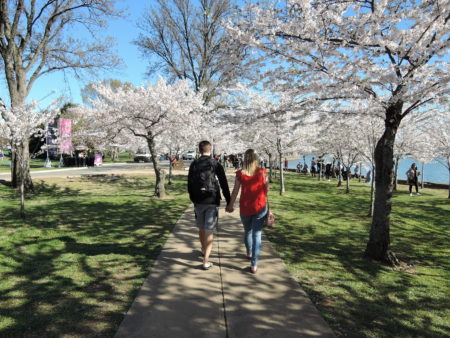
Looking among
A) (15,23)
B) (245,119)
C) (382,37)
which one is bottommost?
(245,119)

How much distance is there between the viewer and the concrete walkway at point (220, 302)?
2793mm

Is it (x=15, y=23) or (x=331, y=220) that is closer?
(x=331, y=220)

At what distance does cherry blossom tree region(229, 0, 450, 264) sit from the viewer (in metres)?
4.00

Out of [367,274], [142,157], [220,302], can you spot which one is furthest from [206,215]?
[142,157]

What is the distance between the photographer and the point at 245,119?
6422 mm

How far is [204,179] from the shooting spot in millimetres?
4152

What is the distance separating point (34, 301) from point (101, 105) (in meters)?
9.04

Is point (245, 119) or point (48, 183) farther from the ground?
point (245, 119)

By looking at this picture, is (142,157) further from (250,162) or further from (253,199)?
(253,199)

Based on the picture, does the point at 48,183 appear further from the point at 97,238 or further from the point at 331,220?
the point at 331,220

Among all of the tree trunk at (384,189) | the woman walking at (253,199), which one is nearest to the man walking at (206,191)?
the woman walking at (253,199)

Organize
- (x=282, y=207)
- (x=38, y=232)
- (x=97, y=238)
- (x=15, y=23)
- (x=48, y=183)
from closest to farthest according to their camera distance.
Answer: (x=97, y=238) → (x=38, y=232) → (x=282, y=207) → (x=15, y=23) → (x=48, y=183)

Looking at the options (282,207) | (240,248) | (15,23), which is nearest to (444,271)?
(240,248)

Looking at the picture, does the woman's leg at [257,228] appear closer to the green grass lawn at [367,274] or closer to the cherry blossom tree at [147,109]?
the green grass lawn at [367,274]
